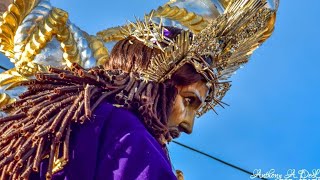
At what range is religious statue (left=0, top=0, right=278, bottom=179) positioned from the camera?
803 millimetres

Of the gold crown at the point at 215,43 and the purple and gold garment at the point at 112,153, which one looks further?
the gold crown at the point at 215,43

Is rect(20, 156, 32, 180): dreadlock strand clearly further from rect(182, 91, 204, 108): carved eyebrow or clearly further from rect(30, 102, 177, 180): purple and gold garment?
rect(182, 91, 204, 108): carved eyebrow

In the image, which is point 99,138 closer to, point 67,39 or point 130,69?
point 130,69

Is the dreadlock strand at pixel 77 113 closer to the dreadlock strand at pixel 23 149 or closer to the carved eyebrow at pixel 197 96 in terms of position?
the dreadlock strand at pixel 23 149

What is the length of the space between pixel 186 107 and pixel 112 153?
207mm

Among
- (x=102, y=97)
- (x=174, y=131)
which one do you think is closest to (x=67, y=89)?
(x=102, y=97)

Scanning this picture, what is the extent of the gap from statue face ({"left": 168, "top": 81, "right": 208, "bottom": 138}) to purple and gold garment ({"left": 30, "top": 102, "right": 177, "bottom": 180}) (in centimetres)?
12

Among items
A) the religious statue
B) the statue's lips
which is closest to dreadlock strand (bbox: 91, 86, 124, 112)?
the religious statue

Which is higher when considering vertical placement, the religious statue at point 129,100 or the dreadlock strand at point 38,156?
the religious statue at point 129,100

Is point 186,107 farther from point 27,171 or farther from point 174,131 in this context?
point 27,171

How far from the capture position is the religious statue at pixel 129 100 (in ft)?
2.63

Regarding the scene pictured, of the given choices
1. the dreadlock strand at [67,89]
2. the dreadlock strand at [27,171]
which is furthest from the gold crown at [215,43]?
the dreadlock strand at [27,171]

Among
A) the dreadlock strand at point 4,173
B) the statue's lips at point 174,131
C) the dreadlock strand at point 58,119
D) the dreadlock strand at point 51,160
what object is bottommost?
the dreadlock strand at point 4,173

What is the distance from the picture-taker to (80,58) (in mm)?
1396
